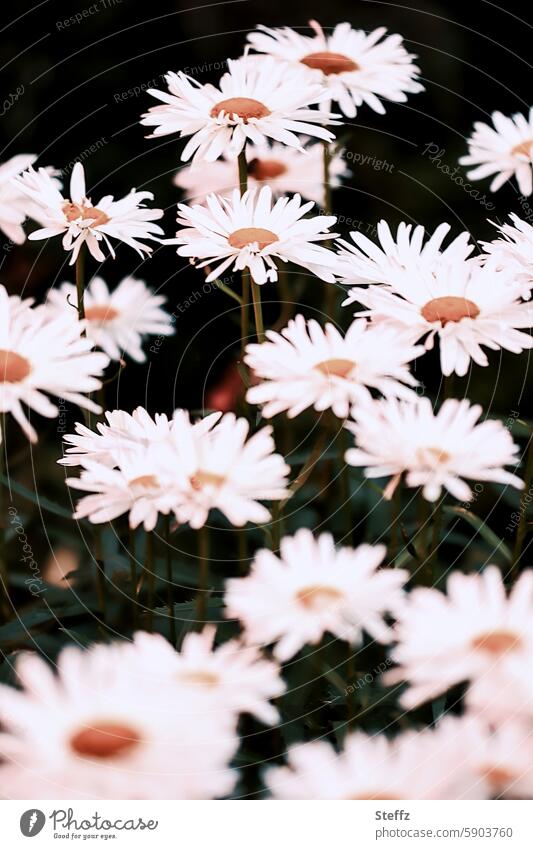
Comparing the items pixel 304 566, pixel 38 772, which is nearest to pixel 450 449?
pixel 304 566

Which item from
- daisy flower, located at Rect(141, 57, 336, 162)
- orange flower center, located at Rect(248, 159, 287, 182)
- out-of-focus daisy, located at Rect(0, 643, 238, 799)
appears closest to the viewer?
out-of-focus daisy, located at Rect(0, 643, 238, 799)

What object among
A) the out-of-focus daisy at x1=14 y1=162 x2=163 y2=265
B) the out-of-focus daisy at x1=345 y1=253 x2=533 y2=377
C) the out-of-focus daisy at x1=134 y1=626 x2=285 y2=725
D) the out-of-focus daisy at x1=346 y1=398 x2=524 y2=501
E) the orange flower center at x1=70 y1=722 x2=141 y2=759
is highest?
the out-of-focus daisy at x1=14 y1=162 x2=163 y2=265

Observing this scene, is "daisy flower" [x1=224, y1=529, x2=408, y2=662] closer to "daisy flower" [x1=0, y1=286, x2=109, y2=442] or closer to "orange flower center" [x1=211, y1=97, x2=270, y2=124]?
"daisy flower" [x1=0, y1=286, x2=109, y2=442]

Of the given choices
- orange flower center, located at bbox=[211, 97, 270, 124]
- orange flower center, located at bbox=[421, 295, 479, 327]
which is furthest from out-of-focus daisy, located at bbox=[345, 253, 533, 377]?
orange flower center, located at bbox=[211, 97, 270, 124]

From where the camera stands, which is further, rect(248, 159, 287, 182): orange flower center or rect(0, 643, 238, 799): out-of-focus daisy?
rect(248, 159, 287, 182): orange flower center

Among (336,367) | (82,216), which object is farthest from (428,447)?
(82,216)
